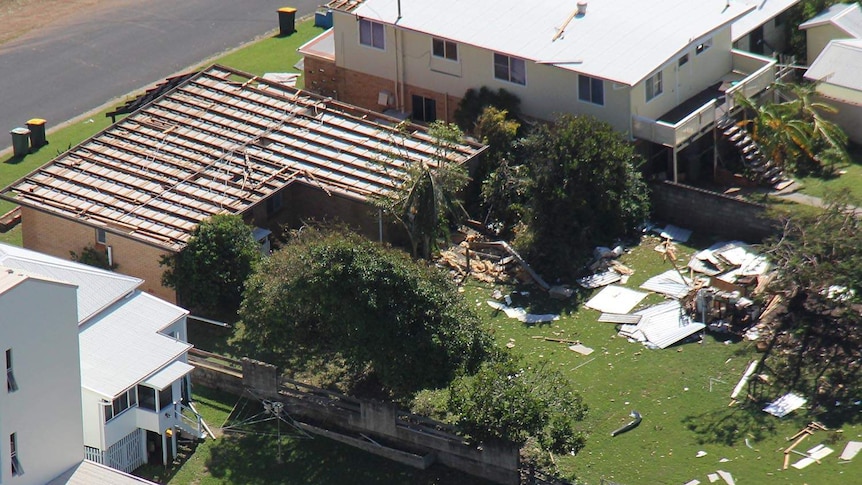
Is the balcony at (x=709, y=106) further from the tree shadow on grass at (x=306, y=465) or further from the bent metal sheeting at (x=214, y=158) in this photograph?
the tree shadow on grass at (x=306, y=465)

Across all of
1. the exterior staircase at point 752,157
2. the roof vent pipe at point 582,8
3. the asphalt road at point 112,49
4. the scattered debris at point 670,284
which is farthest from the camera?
the asphalt road at point 112,49

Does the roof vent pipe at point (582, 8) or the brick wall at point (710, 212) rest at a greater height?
the roof vent pipe at point (582, 8)

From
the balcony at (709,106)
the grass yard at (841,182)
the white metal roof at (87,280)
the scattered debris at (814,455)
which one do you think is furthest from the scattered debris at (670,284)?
the white metal roof at (87,280)

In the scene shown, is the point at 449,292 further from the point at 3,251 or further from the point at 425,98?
the point at 425,98

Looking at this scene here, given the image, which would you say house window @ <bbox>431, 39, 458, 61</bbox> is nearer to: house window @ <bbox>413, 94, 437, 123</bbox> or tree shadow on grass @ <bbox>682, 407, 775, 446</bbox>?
house window @ <bbox>413, 94, 437, 123</bbox>

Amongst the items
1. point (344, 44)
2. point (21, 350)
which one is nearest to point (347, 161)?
point (344, 44)

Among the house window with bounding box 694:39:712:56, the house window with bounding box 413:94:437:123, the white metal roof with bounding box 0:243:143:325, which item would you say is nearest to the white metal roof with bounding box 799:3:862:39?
the house window with bounding box 694:39:712:56
